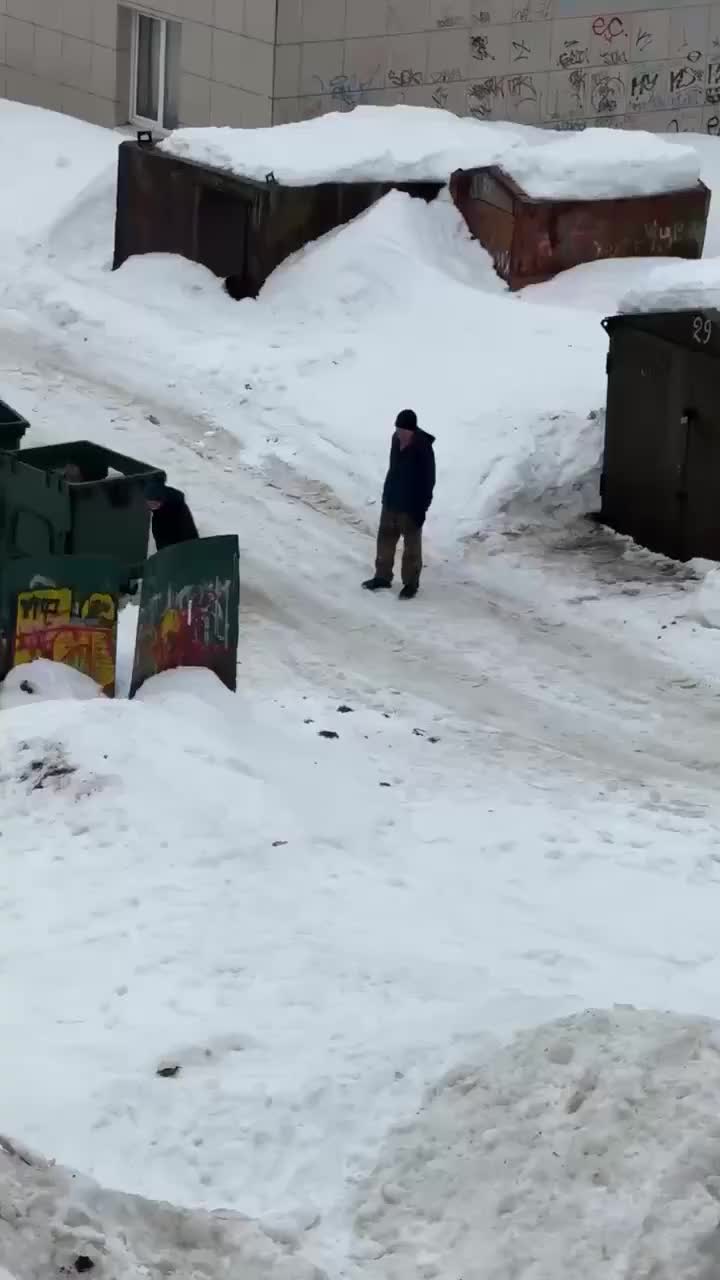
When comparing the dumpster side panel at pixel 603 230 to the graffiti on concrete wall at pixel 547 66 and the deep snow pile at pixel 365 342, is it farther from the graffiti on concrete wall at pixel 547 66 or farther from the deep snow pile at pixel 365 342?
the graffiti on concrete wall at pixel 547 66

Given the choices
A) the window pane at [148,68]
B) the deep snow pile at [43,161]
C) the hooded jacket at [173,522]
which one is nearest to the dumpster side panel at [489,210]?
the deep snow pile at [43,161]

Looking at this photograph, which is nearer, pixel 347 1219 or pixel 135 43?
pixel 347 1219

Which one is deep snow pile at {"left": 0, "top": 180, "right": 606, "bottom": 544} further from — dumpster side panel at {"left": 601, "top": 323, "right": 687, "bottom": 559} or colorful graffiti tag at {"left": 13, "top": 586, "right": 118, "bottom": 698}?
colorful graffiti tag at {"left": 13, "top": 586, "right": 118, "bottom": 698}

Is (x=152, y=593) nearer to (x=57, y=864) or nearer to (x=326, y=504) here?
(x=57, y=864)

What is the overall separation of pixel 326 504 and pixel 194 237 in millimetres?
4899

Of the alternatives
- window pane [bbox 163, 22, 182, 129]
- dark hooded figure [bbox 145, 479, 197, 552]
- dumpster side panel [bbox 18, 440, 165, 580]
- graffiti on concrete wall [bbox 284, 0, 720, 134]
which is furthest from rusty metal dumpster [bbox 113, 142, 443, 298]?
dark hooded figure [bbox 145, 479, 197, 552]

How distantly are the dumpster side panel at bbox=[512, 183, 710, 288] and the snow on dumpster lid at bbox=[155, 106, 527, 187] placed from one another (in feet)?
2.93

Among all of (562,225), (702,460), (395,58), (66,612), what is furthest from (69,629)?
(395,58)

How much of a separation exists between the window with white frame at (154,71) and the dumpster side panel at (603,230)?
771 centimetres

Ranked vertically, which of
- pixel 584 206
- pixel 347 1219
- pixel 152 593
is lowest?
pixel 347 1219

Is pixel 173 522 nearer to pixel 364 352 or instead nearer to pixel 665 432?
pixel 665 432

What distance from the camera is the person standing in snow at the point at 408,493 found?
14125 mm

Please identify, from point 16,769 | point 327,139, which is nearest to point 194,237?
point 327,139

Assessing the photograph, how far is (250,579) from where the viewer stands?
47.4ft
